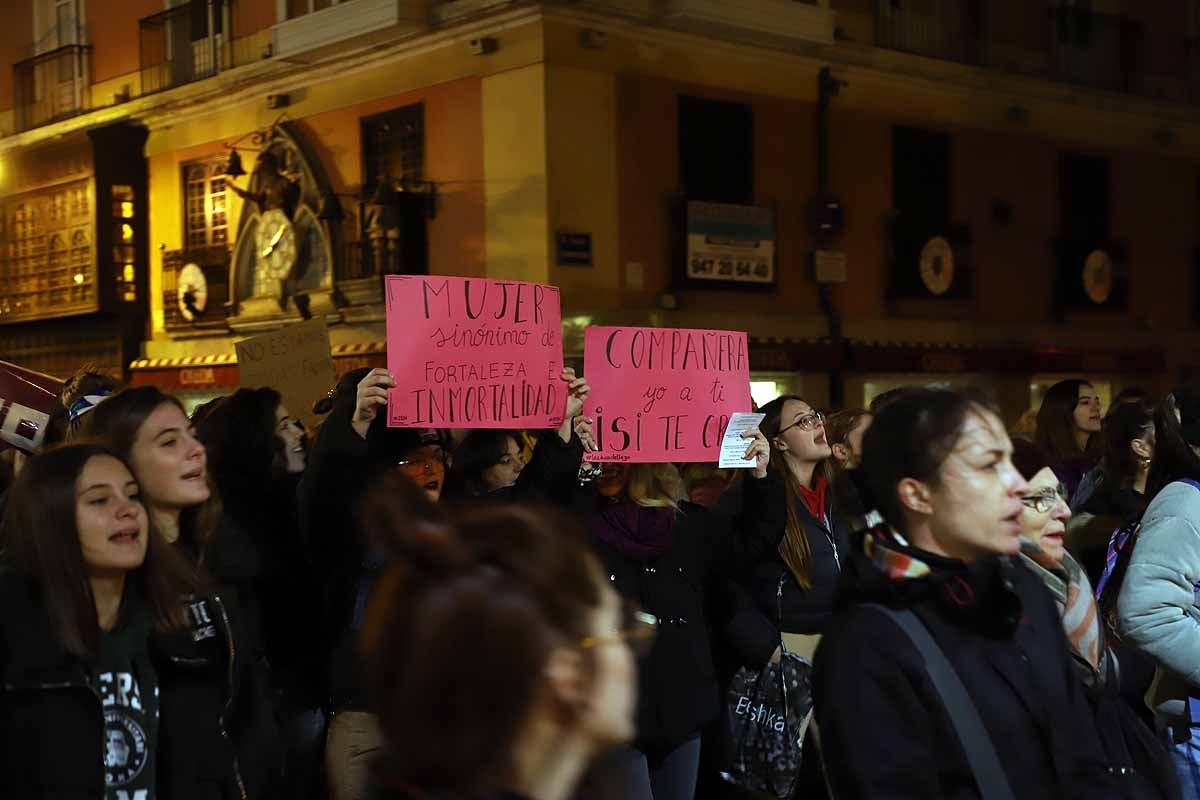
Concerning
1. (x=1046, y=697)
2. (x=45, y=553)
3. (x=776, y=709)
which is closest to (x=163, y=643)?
(x=45, y=553)

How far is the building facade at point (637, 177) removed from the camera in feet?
53.8

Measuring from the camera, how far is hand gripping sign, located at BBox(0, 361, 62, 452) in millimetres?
6438

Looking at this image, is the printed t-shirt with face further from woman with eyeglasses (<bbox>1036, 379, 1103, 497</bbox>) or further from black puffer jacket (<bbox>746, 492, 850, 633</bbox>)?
woman with eyeglasses (<bbox>1036, 379, 1103, 497</bbox>)

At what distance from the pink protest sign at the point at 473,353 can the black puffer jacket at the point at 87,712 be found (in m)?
1.67

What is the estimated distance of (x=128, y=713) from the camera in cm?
359

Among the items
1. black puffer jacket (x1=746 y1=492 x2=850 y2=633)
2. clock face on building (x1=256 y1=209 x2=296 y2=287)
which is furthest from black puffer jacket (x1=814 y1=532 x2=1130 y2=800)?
clock face on building (x1=256 y1=209 x2=296 y2=287)

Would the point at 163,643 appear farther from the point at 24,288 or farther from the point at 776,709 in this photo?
the point at 24,288

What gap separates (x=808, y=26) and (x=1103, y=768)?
15.6 m

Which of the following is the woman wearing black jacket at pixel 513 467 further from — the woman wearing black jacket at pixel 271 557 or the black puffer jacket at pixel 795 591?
the black puffer jacket at pixel 795 591

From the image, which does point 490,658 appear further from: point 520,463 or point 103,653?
point 520,463

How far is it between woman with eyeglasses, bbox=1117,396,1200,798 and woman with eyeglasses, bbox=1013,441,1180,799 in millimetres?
326

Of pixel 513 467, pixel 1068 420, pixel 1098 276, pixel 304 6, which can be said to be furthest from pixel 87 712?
pixel 1098 276

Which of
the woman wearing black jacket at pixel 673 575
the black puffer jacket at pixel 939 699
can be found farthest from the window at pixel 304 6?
the black puffer jacket at pixel 939 699

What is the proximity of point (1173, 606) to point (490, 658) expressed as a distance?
115 inches
